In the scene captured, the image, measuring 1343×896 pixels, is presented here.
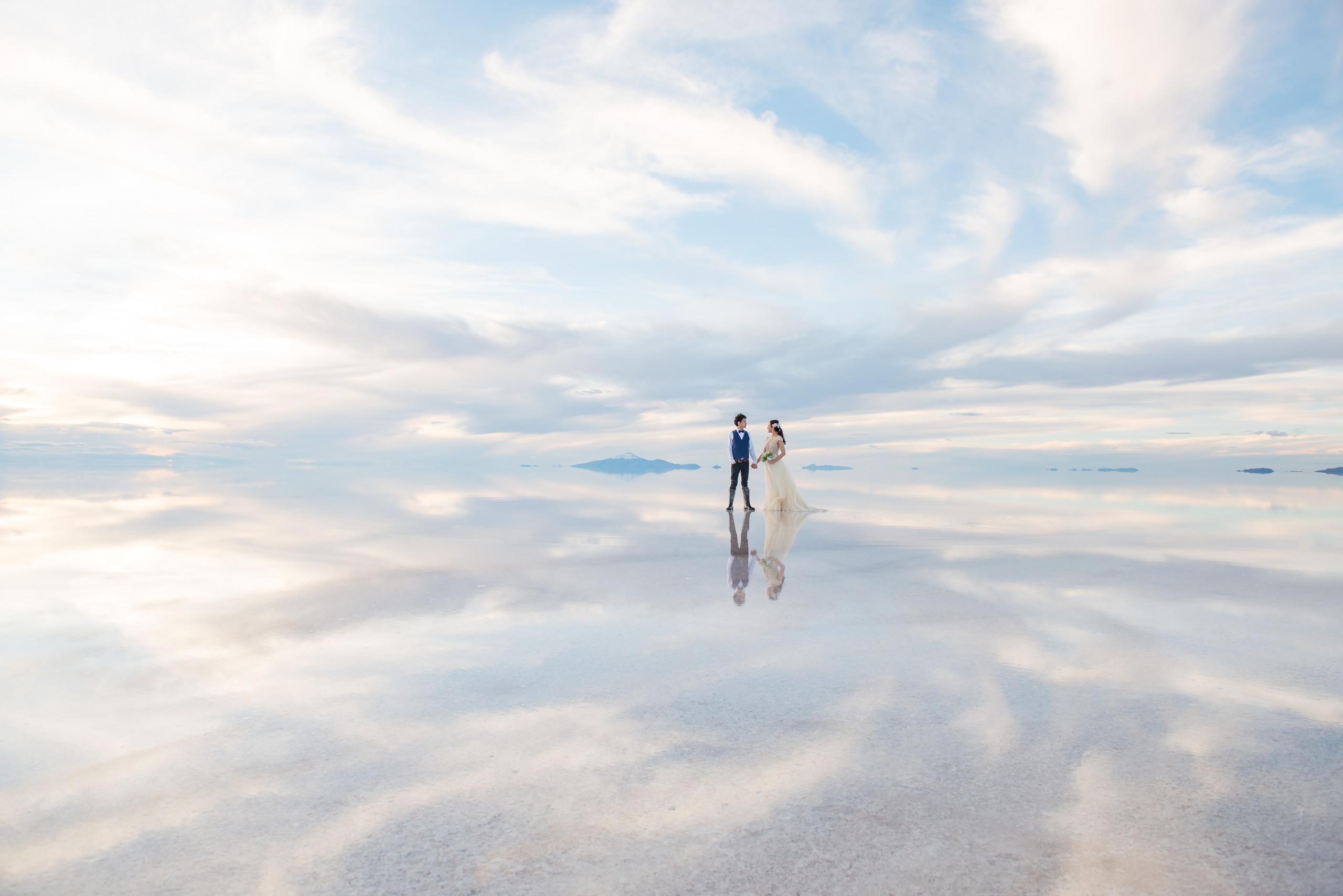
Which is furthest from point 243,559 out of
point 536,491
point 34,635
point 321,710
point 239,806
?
point 536,491

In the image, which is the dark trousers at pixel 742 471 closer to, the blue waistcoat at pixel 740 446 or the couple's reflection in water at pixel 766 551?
the blue waistcoat at pixel 740 446

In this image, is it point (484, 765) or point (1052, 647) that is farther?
point (1052, 647)

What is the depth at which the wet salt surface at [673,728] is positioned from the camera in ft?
9.25

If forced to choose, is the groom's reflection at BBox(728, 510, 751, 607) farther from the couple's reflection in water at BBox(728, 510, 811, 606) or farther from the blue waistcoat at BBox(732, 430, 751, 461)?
the blue waistcoat at BBox(732, 430, 751, 461)

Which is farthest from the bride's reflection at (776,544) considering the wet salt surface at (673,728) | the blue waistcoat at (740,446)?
the blue waistcoat at (740,446)

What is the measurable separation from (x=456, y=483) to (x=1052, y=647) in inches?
1464

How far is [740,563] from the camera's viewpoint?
32.9ft

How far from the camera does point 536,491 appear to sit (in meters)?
31.5

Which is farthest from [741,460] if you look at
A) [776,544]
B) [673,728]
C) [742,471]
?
[673,728]

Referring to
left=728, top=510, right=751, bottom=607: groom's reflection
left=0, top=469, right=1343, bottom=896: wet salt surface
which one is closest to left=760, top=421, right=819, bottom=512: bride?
left=728, top=510, right=751, bottom=607: groom's reflection

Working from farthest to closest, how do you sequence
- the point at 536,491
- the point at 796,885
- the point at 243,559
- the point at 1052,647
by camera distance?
the point at 536,491, the point at 243,559, the point at 1052,647, the point at 796,885

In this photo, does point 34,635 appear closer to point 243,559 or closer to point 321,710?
point 321,710

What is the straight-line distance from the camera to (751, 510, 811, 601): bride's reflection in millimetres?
8500

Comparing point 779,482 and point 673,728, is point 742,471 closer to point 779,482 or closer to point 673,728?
point 779,482
